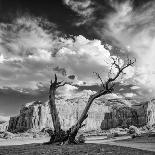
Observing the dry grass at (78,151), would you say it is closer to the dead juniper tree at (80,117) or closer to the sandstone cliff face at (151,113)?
the dead juniper tree at (80,117)

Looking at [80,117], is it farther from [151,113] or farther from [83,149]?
[151,113]

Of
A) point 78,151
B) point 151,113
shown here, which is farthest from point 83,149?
point 151,113

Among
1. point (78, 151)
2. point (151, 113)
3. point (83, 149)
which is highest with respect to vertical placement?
point (151, 113)

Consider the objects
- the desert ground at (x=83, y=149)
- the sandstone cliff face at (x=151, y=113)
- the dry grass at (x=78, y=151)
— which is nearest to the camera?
the dry grass at (x=78, y=151)

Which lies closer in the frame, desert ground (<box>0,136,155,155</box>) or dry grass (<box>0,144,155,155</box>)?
dry grass (<box>0,144,155,155</box>)

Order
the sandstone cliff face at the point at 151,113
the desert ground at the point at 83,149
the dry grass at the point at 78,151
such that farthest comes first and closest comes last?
the sandstone cliff face at the point at 151,113
the desert ground at the point at 83,149
the dry grass at the point at 78,151

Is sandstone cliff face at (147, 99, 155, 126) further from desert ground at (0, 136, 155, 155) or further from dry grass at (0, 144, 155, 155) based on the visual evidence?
dry grass at (0, 144, 155, 155)

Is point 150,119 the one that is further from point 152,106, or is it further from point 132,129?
point 132,129

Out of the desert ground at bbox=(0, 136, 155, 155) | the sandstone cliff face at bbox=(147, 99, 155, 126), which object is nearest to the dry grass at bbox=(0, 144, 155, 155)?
the desert ground at bbox=(0, 136, 155, 155)

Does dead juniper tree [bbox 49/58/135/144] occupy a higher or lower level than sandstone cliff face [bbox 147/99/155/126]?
lower

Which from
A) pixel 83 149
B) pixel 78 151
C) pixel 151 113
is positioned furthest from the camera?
pixel 151 113

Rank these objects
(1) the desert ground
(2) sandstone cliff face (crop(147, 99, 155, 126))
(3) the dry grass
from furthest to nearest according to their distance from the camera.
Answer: (2) sandstone cliff face (crop(147, 99, 155, 126))
(1) the desert ground
(3) the dry grass

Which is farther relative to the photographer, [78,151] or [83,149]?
[83,149]

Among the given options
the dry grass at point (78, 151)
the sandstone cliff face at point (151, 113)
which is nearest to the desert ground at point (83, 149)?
the dry grass at point (78, 151)
